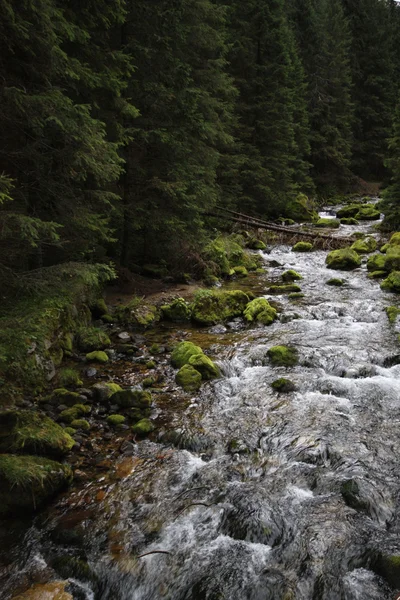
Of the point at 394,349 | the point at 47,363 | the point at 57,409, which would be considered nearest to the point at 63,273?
the point at 47,363

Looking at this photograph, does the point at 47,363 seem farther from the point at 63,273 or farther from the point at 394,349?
the point at 394,349

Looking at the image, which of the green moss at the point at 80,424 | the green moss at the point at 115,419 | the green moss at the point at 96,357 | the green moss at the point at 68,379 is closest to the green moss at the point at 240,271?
the green moss at the point at 96,357

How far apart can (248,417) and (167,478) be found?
1823mm

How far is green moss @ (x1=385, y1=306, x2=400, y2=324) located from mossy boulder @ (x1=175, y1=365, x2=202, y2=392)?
5906mm

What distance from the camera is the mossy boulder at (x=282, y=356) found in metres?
8.18

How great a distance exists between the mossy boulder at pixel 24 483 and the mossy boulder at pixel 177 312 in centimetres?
609

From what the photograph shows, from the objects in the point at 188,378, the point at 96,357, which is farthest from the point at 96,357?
the point at 188,378

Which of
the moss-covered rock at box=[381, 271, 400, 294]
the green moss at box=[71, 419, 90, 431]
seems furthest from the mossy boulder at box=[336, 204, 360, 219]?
the green moss at box=[71, 419, 90, 431]

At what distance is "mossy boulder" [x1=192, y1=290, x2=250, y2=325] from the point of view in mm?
10363

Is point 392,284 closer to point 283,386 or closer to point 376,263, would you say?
point 376,263

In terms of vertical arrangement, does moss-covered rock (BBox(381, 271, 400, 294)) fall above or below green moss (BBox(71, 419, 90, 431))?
above

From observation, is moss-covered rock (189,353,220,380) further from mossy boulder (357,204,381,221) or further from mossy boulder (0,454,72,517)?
mossy boulder (357,204,381,221)

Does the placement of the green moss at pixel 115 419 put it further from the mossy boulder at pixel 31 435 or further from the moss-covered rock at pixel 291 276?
the moss-covered rock at pixel 291 276

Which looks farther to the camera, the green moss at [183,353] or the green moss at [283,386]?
the green moss at [183,353]
